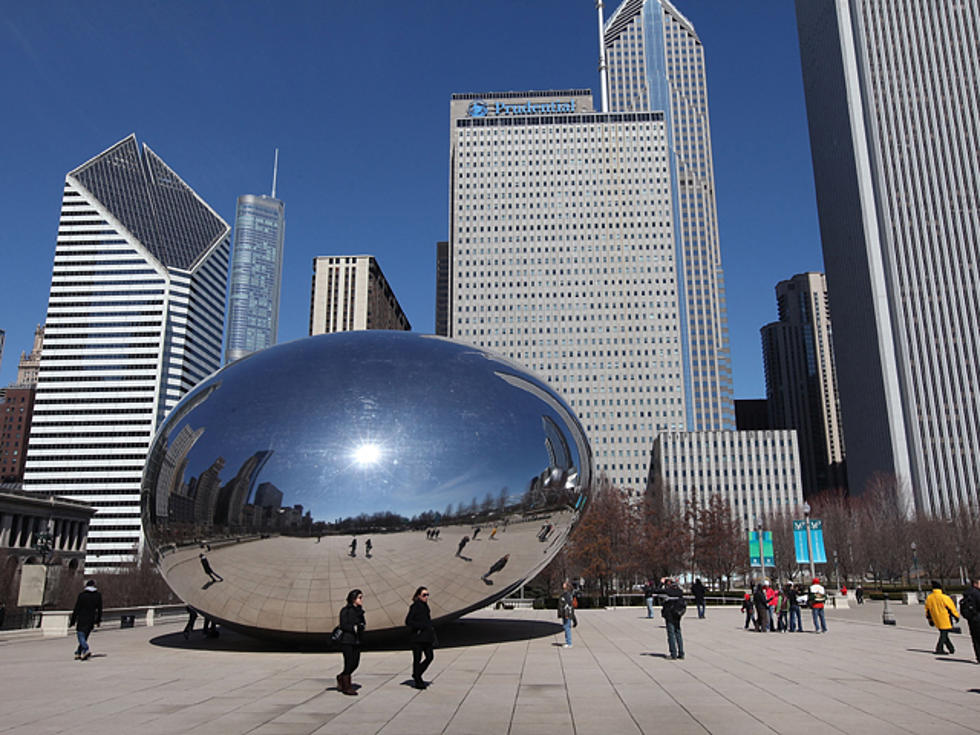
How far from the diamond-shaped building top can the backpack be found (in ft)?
589

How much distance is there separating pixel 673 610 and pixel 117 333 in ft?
567

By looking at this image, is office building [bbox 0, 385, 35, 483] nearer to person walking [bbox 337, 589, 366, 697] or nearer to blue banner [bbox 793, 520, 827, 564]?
blue banner [bbox 793, 520, 827, 564]

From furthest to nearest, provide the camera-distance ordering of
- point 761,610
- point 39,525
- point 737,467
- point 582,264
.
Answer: point 582,264
point 737,467
point 39,525
point 761,610

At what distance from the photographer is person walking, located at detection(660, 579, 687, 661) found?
47.9 ft

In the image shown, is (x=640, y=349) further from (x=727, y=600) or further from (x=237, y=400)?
(x=237, y=400)

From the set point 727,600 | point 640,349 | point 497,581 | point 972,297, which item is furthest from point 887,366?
point 497,581

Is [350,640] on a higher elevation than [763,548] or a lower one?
lower

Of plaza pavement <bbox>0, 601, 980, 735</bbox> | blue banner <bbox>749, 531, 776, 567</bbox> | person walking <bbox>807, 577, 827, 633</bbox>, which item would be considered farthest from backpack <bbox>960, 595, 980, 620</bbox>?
blue banner <bbox>749, 531, 776, 567</bbox>

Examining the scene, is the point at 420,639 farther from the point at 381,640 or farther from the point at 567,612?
the point at 567,612

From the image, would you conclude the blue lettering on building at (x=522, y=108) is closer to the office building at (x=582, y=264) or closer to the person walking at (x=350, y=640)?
the office building at (x=582, y=264)

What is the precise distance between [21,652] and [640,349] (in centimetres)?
14515

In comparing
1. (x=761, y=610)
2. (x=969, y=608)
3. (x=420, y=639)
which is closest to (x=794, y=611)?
(x=761, y=610)

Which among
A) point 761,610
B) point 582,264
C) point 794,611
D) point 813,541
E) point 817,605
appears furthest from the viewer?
point 582,264

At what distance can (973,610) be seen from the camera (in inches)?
557
